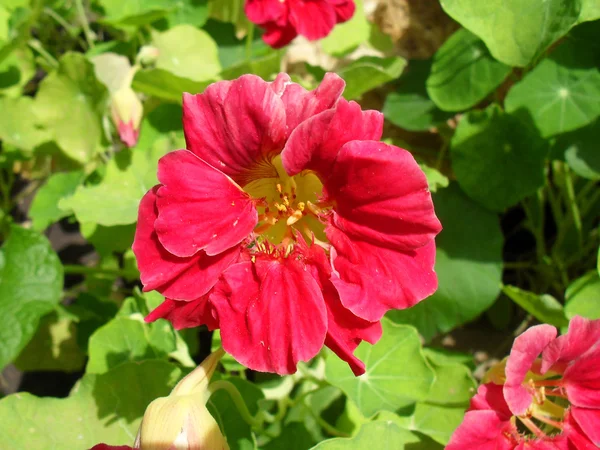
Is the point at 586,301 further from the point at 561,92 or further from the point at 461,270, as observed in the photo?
the point at 561,92

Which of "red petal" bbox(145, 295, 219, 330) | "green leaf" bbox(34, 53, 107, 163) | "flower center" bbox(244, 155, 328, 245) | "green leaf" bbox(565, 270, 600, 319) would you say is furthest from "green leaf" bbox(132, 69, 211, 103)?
"green leaf" bbox(565, 270, 600, 319)

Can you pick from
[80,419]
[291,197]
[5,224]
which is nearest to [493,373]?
[291,197]


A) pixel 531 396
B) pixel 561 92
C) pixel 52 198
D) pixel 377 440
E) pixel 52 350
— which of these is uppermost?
pixel 561 92

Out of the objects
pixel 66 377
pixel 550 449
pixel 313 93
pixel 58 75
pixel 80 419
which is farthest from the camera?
pixel 66 377

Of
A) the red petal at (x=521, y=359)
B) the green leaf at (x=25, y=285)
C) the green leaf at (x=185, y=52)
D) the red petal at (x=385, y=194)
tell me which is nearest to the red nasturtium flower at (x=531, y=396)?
the red petal at (x=521, y=359)

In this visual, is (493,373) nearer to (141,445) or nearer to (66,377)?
(141,445)

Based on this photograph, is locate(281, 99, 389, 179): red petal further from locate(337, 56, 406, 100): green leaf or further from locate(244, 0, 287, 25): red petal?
locate(244, 0, 287, 25): red petal

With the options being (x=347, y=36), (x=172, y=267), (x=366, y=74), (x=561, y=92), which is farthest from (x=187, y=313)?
(x=347, y=36)

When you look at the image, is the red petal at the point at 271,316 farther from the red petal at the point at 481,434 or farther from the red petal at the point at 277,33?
the red petal at the point at 277,33
